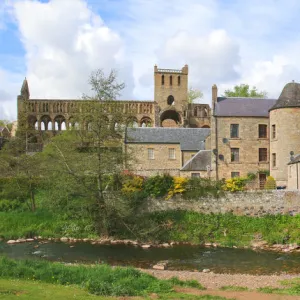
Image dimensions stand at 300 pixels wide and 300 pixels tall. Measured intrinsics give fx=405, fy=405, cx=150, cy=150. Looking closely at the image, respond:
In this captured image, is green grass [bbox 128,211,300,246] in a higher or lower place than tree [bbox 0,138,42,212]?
lower

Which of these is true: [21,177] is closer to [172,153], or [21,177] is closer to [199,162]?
[172,153]

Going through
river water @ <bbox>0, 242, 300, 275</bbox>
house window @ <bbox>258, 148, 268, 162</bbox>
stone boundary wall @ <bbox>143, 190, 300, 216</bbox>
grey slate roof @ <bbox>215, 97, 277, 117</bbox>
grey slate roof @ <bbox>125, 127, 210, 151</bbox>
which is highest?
grey slate roof @ <bbox>215, 97, 277, 117</bbox>

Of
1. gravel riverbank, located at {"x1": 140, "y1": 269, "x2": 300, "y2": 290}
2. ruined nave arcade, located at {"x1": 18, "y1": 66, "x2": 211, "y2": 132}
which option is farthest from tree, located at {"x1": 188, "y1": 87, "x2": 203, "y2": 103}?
gravel riverbank, located at {"x1": 140, "y1": 269, "x2": 300, "y2": 290}

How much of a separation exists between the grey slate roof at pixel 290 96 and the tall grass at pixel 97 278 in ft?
71.0

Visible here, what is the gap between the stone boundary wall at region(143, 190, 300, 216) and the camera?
2558cm

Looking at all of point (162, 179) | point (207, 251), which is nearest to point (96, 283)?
point (207, 251)

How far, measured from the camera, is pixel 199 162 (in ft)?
115

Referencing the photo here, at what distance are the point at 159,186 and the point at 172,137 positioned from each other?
11.8 metres

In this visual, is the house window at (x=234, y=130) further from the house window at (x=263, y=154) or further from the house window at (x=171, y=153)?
the house window at (x=171, y=153)

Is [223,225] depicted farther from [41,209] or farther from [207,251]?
[41,209]

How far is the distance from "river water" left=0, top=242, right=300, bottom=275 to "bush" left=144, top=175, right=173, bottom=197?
4885 millimetres

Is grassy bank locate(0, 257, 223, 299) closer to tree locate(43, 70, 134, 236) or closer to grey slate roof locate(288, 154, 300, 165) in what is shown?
tree locate(43, 70, 134, 236)

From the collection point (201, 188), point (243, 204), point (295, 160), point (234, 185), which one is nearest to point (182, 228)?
point (201, 188)

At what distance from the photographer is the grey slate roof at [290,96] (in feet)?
103
